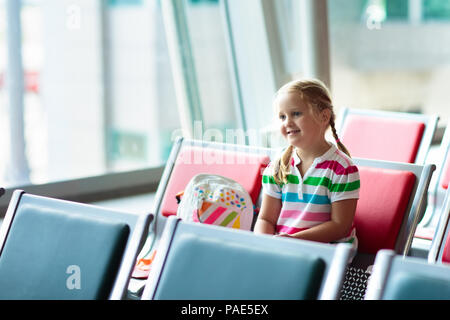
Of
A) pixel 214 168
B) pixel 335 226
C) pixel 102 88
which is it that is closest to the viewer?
pixel 335 226

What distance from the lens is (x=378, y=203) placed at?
2.53m

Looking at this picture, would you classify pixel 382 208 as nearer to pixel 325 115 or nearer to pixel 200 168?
pixel 325 115

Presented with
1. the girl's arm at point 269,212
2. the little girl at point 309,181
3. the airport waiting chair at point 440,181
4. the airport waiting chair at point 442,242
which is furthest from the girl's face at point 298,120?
the airport waiting chair at point 440,181

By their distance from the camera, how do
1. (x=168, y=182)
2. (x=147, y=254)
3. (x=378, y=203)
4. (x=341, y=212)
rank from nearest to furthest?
(x=341, y=212)
(x=378, y=203)
(x=147, y=254)
(x=168, y=182)

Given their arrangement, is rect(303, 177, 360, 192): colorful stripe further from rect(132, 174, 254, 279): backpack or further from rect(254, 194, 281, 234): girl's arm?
rect(132, 174, 254, 279): backpack

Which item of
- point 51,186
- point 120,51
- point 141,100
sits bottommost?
point 51,186

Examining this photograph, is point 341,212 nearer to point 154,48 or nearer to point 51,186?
point 51,186

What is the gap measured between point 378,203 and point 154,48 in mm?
3438

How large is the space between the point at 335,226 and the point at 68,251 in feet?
3.22

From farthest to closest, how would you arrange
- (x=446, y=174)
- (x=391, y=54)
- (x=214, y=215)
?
(x=391, y=54), (x=446, y=174), (x=214, y=215)

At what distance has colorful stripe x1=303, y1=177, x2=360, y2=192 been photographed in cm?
237

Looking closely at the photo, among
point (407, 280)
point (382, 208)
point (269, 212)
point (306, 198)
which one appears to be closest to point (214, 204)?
point (269, 212)

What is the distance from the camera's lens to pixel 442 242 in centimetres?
239
